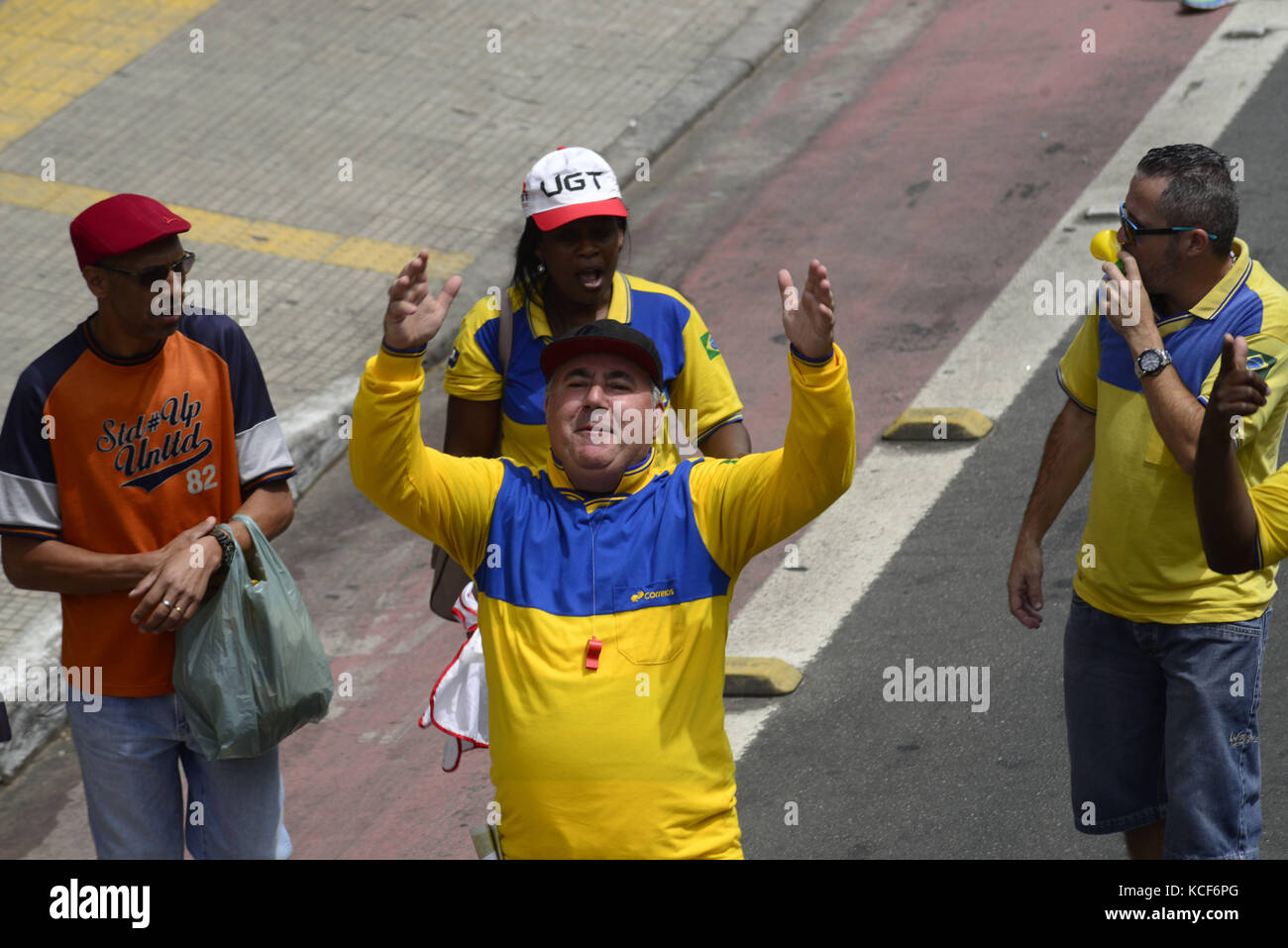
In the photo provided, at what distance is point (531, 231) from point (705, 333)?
59 cm

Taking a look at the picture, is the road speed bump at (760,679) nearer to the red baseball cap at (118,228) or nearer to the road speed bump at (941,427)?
the road speed bump at (941,427)

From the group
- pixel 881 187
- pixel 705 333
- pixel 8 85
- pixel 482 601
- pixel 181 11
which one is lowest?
pixel 482 601

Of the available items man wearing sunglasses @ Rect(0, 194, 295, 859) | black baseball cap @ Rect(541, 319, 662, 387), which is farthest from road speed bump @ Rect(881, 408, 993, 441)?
black baseball cap @ Rect(541, 319, 662, 387)

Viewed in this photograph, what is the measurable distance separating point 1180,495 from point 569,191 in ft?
6.20

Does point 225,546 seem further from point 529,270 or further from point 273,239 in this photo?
point 273,239

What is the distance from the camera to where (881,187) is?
10.8 meters

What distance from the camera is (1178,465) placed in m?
4.43

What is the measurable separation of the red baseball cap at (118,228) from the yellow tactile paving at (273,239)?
5227mm

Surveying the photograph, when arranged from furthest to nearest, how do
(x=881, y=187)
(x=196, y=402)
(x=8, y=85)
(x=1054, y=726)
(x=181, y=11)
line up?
(x=181, y=11), (x=8, y=85), (x=881, y=187), (x=1054, y=726), (x=196, y=402)

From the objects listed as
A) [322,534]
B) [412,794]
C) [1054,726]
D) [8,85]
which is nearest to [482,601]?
[412,794]

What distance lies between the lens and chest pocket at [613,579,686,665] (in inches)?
152

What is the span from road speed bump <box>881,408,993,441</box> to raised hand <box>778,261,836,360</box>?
15.0ft

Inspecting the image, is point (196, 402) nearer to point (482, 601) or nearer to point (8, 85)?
point (482, 601)
